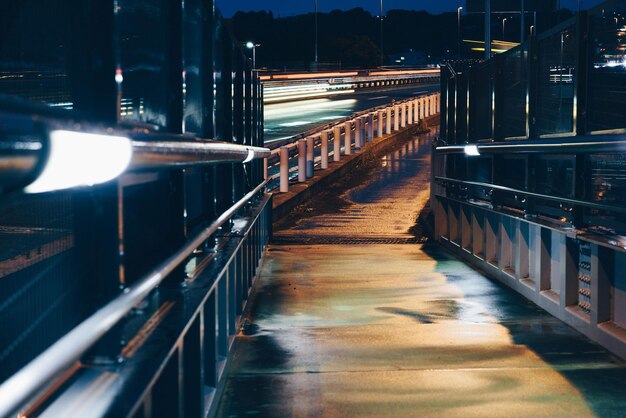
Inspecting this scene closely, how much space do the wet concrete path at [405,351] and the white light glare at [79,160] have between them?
3186 millimetres

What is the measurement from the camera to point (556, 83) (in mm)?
8539

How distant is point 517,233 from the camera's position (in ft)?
30.1

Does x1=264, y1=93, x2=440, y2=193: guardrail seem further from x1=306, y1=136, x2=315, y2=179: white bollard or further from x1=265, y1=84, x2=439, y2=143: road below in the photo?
x1=265, y1=84, x2=439, y2=143: road below

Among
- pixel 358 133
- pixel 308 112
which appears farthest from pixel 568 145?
pixel 308 112

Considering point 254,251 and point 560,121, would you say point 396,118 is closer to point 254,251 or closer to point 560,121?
point 254,251

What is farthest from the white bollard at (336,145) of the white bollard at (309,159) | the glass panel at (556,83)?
the glass panel at (556,83)

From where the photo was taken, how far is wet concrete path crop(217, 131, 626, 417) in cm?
526

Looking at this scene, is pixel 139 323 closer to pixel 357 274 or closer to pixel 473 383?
pixel 473 383

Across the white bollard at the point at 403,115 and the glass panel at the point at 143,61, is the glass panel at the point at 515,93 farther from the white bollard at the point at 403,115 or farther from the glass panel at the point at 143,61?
the white bollard at the point at 403,115


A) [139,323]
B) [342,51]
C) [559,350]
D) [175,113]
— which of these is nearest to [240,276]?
[559,350]

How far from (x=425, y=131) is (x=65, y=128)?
3624cm

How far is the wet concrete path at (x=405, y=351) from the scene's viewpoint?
17.3ft

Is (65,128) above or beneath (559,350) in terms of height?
above

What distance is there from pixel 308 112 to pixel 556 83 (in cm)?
4802
